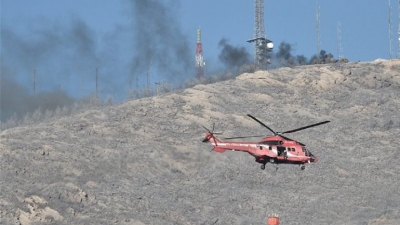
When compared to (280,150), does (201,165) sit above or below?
below

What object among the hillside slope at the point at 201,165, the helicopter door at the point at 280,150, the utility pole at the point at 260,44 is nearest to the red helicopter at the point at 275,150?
the helicopter door at the point at 280,150

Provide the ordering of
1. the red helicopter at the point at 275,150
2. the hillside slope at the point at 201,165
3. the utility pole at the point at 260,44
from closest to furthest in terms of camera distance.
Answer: the red helicopter at the point at 275,150 < the hillside slope at the point at 201,165 < the utility pole at the point at 260,44

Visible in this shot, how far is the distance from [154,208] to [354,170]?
23748 millimetres

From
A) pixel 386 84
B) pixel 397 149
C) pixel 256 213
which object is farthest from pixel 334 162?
pixel 386 84

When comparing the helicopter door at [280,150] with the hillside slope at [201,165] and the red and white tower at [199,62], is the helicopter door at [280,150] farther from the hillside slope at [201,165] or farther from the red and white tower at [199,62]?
the red and white tower at [199,62]

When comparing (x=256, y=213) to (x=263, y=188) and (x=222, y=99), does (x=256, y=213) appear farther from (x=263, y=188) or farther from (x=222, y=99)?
(x=222, y=99)

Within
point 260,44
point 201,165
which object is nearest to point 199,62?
point 260,44

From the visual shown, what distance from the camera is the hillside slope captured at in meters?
79.8

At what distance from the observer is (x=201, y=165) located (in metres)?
76.6

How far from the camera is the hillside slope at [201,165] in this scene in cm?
7975

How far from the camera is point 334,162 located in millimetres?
95312

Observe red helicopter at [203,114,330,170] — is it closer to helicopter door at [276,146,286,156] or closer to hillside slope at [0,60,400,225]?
helicopter door at [276,146,286,156]

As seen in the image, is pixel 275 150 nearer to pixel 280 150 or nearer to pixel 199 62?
pixel 280 150

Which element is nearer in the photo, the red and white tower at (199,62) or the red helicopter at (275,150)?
the red helicopter at (275,150)
